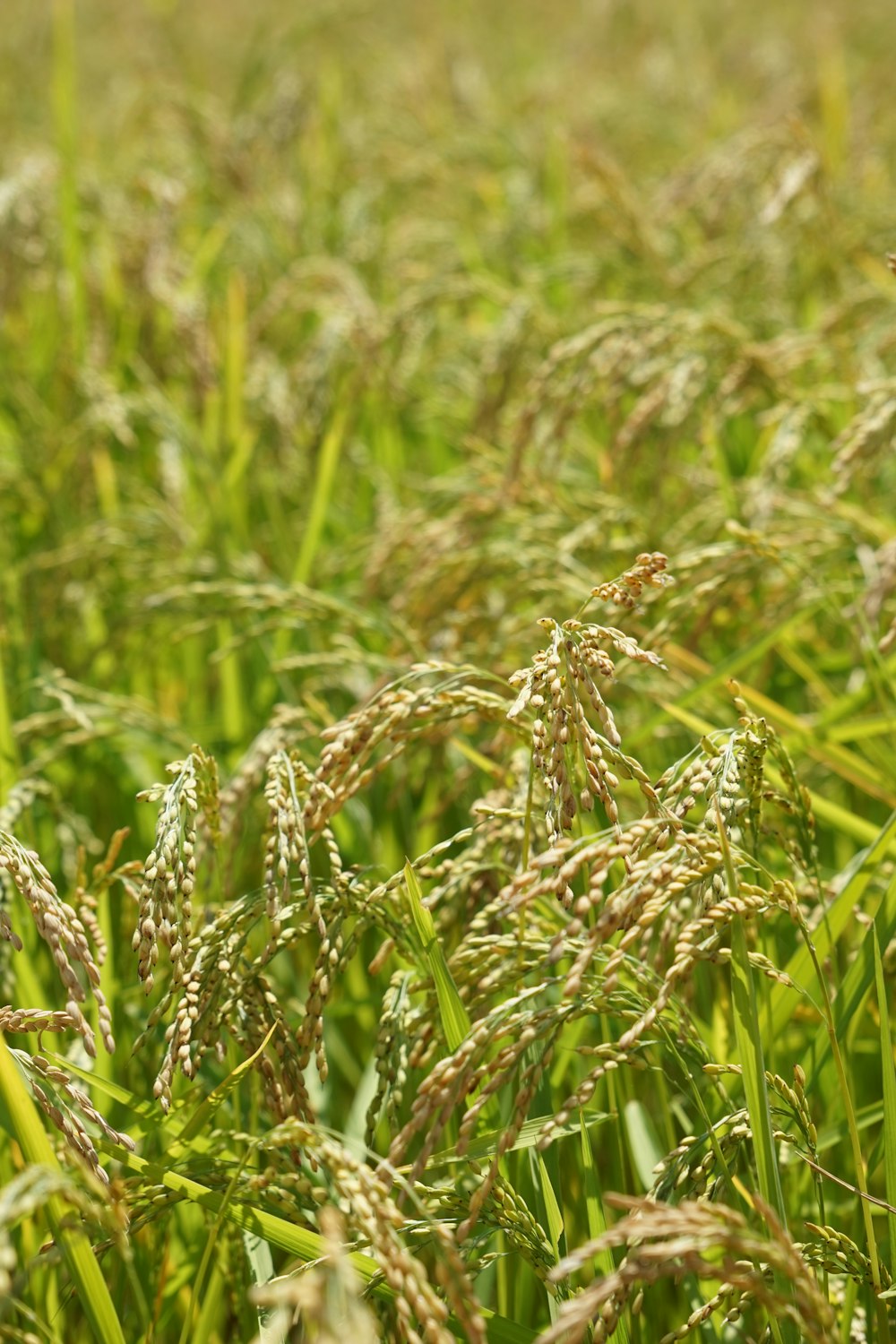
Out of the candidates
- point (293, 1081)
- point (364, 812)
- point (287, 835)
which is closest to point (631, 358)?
point (364, 812)

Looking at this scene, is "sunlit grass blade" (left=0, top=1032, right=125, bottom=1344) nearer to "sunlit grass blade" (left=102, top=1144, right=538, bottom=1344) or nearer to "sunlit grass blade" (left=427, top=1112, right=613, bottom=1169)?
"sunlit grass blade" (left=102, top=1144, right=538, bottom=1344)

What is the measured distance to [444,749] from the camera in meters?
2.07

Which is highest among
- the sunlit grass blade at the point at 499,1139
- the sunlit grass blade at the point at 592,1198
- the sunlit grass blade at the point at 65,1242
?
the sunlit grass blade at the point at 65,1242

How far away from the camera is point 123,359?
357 cm

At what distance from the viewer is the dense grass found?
111cm

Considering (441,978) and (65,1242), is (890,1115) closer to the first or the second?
(441,978)

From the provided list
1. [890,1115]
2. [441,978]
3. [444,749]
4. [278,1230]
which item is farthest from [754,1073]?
[444,749]

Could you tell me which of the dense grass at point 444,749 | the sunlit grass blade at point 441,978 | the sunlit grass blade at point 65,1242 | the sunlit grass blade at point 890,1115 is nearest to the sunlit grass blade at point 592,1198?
the dense grass at point 444,749

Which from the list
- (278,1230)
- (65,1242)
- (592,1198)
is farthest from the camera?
(592,1198)

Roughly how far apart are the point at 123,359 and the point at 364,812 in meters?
2.03

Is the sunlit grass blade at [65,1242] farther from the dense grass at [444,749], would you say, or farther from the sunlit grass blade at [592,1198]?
the sunlit grass blade at [592,1198]

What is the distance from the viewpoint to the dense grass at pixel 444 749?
111 cm

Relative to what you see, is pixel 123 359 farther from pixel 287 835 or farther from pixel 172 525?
pixel 287 835

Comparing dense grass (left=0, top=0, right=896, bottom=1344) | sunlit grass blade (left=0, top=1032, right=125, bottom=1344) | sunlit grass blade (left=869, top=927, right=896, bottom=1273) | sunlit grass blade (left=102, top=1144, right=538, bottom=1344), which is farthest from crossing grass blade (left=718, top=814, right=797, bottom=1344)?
sunlit grass blade (left=0, top=1032, right=125, bottom=1344)
